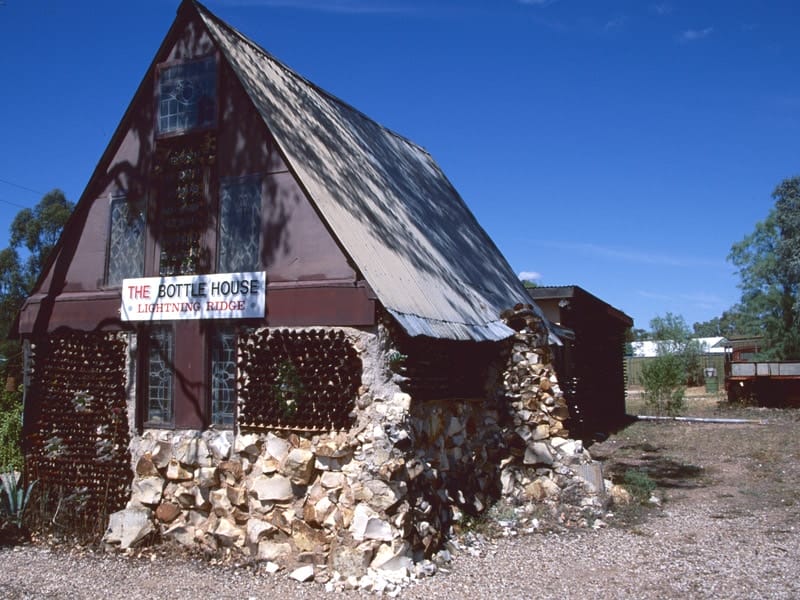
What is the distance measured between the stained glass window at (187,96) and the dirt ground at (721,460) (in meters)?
8.88

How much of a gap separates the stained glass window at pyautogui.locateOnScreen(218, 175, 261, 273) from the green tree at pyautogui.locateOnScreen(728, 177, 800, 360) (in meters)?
35.9

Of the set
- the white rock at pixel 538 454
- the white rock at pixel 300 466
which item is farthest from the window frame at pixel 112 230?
the white rock at pixel 538 454

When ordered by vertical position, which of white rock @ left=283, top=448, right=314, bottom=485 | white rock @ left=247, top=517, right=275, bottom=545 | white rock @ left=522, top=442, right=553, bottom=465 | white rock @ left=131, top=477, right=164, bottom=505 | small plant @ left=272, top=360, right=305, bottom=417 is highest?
small plant @ left=272, top=360, right=305, bottom=417

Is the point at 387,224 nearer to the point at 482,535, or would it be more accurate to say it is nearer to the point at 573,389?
the point at 482,535

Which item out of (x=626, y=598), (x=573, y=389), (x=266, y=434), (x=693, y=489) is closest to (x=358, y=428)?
(x=266, y=434)

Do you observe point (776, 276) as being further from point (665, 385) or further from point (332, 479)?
point (332, 479)

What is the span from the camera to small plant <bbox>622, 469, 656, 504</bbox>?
10781 millimetres

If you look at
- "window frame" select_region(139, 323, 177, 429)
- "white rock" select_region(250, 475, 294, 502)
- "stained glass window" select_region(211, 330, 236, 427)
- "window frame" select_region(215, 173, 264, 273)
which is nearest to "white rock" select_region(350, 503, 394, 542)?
"white rock" select_region(250, 475, 294, 502)

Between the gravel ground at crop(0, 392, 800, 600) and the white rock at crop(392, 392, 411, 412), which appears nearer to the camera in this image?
the gravel ground at crop(0, 392, 800, 600)

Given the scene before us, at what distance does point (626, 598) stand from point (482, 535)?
7.87 feet

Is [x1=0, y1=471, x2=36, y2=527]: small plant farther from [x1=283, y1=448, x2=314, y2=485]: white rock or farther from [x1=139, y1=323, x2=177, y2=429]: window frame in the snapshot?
[x1=283, y1=448, x2=314, y2=485]: white rock

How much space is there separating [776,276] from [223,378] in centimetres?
3870

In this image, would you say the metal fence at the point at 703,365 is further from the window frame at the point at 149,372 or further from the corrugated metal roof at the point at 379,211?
the window frame at the point at 149,372

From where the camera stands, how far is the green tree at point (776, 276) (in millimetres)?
37812
